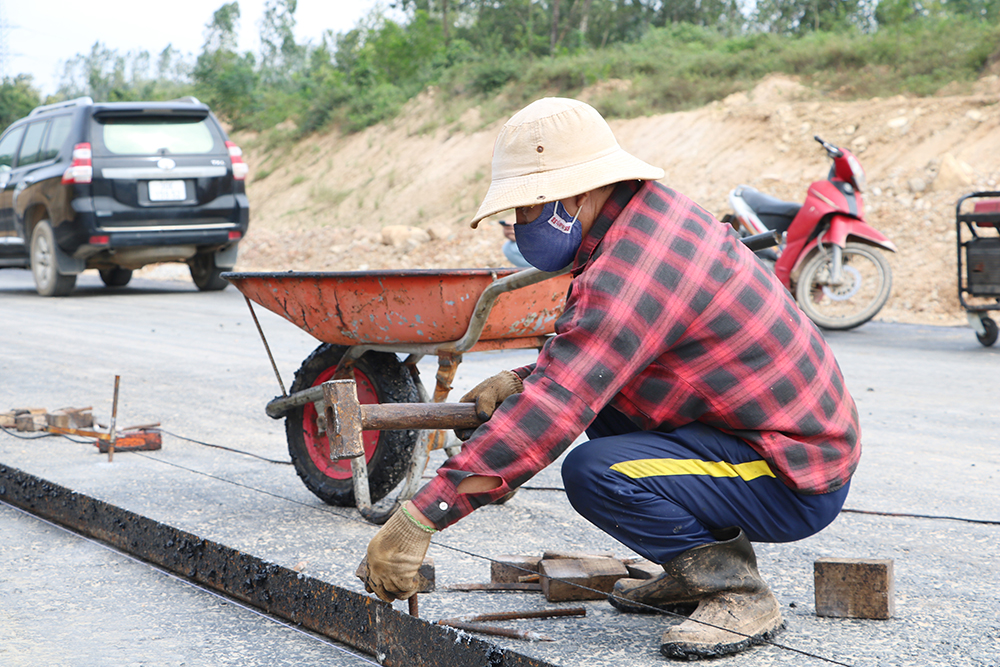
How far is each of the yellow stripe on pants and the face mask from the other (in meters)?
0.52

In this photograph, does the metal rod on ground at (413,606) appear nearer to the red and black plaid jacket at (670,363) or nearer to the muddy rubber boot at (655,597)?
the red and black plaid jacket at (670,363)

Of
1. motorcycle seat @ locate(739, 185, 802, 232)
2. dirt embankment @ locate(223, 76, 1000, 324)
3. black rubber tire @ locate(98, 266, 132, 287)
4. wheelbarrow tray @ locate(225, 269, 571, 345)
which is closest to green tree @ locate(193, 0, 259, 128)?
dirt embankment @ locate(223, 76, 1000, 324)

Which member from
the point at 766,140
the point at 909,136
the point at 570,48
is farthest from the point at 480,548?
the point at 570,48

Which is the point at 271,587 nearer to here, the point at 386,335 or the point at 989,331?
the point at 386,335

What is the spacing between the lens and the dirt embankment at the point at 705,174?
12.8 meters

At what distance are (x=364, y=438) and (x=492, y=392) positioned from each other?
142 centimetres

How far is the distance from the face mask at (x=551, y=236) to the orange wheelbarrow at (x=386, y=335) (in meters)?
0.65

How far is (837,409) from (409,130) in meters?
23.9

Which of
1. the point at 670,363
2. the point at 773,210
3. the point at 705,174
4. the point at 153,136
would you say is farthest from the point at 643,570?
the point at 705,174

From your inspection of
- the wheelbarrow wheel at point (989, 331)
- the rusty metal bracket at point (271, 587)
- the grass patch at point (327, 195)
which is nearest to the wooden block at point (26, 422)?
the rusty metal bracket at point (271, 587)

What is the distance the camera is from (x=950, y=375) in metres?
6.74

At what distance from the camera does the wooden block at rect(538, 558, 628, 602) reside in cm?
282

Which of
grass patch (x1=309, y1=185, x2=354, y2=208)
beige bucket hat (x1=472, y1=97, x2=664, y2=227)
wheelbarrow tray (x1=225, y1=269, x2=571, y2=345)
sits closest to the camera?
beige bucket hat (x1=472, y1=97, x2=664, y2=227)

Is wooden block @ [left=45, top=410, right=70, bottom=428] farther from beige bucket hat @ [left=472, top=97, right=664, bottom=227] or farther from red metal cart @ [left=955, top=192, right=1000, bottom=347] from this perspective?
red metal cart @ [left=955, top=192, right=1000, bottom=347]
